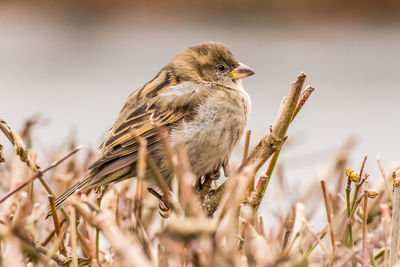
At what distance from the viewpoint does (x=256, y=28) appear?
10039 millimetres

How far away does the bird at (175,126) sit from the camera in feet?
7.68

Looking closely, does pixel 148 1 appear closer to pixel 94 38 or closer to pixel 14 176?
pixel 94 38

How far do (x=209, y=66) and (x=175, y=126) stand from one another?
21.0 inches

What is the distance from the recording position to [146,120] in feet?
8.21

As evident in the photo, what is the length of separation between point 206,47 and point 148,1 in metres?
8.30

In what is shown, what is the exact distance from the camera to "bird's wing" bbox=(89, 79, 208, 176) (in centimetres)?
238

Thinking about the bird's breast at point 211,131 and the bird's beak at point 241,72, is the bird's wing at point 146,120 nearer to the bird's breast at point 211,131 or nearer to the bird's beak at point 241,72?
the bird's breast at point 211,131

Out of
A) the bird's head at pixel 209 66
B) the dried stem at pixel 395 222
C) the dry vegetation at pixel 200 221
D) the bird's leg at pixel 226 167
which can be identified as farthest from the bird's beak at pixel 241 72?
the dried stem at pixel 395 222

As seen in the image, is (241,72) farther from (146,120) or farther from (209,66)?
(146,120)

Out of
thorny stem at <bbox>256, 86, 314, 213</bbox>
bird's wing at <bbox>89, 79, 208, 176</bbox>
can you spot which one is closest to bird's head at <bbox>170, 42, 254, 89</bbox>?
bird's wing at <bbox>89, 79, 208, 176</bbox>

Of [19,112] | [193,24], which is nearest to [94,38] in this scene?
[193,24]

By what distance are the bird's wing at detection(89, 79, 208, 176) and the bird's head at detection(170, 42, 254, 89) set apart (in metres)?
0.25

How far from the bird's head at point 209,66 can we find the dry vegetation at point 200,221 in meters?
0.66

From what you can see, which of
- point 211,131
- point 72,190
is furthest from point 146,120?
point 72,190
